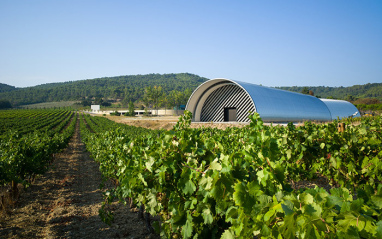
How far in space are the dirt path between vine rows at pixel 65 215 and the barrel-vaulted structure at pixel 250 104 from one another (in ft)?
65.6

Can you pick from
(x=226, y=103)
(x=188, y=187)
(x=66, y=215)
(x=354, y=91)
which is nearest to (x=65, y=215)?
(x=66, y=215)

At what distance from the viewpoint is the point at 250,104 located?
29.7m

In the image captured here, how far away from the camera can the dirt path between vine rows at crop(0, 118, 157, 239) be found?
4883 mm

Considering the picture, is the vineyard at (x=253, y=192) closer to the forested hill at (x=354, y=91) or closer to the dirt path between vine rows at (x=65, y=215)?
the dirt path between vine rows at (x=65, y=215)

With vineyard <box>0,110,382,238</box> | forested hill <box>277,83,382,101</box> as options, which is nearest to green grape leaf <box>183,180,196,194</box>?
vineyard <box>0,110,382,238</box>

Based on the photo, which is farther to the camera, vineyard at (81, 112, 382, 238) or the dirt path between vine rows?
the dirt path between vine rows

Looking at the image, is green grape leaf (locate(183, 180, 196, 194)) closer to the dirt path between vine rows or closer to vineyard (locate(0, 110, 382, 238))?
vineyard (locate(0, 110, 382, 238))

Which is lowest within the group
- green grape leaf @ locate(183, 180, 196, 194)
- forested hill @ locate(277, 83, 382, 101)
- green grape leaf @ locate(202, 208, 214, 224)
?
green grape leaf @ locate(202, 208, 214, 224)

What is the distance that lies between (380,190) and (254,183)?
63 cm

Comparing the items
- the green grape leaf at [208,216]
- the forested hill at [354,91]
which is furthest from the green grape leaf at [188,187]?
the forested hill at [354,91]

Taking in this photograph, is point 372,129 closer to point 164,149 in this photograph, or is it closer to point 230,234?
point 164,149

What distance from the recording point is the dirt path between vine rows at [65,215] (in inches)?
192

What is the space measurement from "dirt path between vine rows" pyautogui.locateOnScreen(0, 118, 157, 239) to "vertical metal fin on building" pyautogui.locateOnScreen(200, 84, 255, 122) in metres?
23.4

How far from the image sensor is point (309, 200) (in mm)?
1155
